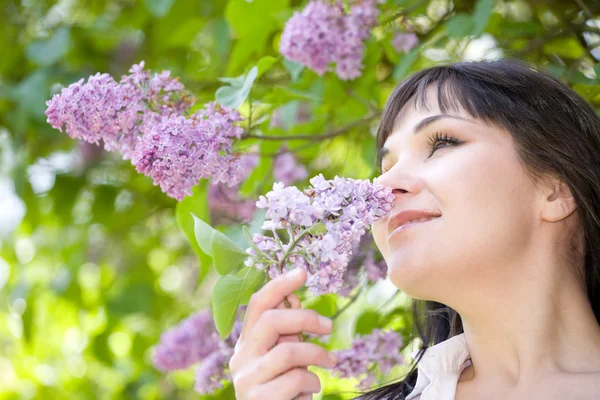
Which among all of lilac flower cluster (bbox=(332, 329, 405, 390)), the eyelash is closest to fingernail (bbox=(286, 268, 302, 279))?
the eyelash

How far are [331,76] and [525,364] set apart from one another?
75 centimetres

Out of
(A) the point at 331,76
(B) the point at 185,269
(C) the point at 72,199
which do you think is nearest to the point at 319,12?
(A) the point at 331,76

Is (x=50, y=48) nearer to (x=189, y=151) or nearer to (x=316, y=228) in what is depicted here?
(x=189, y=151)

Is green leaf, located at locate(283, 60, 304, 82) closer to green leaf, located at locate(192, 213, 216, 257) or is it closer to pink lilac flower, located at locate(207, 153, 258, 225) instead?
pink lilac flower, located at locate(207, 153, 258, 225)

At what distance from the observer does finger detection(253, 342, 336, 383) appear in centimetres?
78

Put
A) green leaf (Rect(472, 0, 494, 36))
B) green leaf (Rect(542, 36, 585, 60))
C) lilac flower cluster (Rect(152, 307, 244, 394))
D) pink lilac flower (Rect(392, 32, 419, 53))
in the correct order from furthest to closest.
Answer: green leaf (Rect(542, 36, 585, 60)), lilac flower cluster (Rect(152, 307, 244, 394)), pink lilac flower (Rect(392, 32, 419, 53)), green leaf (Rect(472, 0, 494, 36))

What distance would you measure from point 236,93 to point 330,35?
0.91 ft

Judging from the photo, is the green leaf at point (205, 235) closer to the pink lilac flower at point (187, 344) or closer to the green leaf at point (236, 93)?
the green leaf at point (236, 93)

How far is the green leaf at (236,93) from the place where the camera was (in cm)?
110

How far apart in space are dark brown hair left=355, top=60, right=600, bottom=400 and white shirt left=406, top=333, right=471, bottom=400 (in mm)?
70

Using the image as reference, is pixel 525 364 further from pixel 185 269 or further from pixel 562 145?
pixel 185 269

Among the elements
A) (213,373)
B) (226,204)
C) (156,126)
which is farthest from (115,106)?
(226,204)

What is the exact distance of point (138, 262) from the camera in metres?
2.60

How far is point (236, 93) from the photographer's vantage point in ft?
3.74
